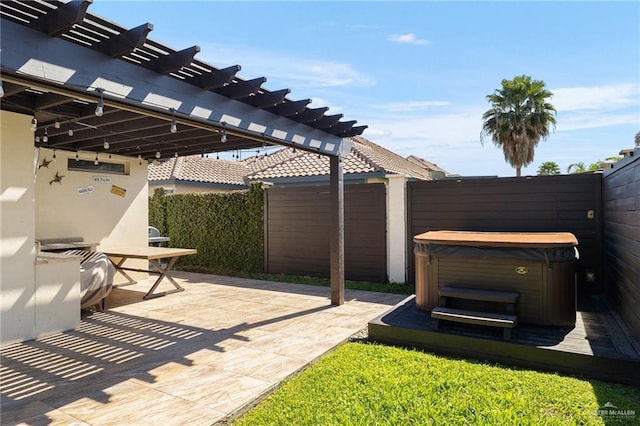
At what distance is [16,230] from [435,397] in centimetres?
444

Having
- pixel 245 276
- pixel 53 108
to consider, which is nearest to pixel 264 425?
pixel 53 108

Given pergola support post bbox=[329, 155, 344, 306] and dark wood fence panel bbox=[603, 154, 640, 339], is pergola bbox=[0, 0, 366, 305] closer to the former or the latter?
pergola support post bbox=[329, 155, 344, 306]

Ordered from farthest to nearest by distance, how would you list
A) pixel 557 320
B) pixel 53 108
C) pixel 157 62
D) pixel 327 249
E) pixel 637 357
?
pixel 327 249 → pixel 53 108 → pixel 557 320 → pixel 157 62 → pixel 637 357

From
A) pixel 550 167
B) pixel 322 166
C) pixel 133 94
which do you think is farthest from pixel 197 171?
pixel 550 167

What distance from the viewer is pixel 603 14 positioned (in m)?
5.39

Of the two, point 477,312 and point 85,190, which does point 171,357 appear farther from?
point 85,190

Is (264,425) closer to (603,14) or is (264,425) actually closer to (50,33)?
Result: (50,33)

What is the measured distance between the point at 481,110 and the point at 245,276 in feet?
52.3

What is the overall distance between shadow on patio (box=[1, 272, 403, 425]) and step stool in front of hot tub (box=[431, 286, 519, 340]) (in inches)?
41.7

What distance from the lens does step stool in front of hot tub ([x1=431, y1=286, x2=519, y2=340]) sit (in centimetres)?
357

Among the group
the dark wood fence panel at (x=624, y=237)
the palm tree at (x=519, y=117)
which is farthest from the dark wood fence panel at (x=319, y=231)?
the palm tree at (x=519, y=117)

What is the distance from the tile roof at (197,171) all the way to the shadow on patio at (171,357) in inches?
365

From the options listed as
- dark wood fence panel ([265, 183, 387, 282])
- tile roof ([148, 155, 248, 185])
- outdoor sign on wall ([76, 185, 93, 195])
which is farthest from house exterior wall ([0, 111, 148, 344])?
tile roof ([148, 155, 248, 185])

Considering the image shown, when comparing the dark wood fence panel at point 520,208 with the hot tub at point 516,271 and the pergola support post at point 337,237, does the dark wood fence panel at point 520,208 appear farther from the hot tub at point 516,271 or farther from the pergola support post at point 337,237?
the hot tub at point 516,271
